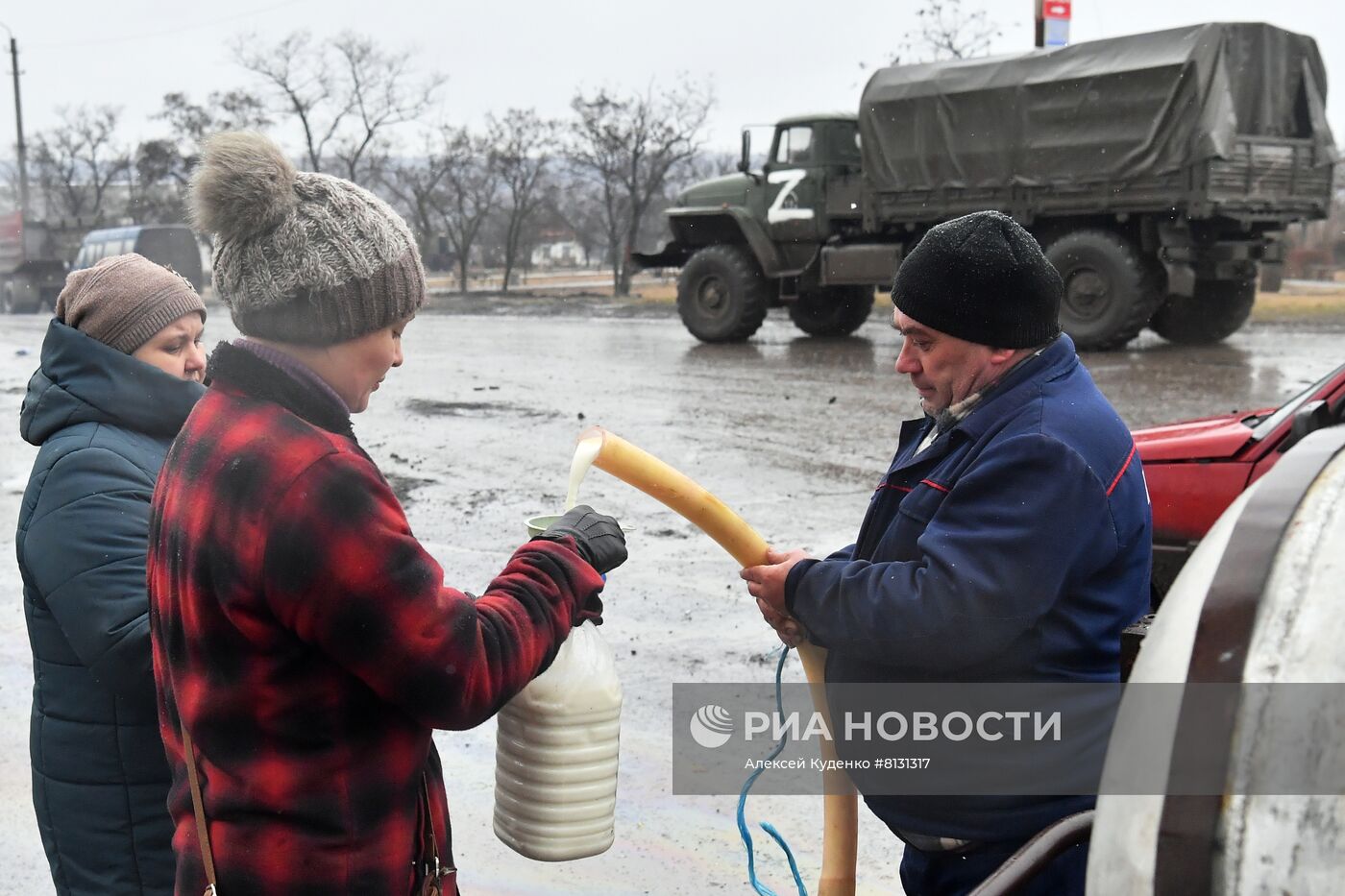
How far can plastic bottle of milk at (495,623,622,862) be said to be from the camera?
2088 millimetres

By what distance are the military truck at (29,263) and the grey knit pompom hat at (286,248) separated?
125 ft

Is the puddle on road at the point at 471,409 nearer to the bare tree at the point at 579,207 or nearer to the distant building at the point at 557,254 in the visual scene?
the bare tree at the point at 579,207

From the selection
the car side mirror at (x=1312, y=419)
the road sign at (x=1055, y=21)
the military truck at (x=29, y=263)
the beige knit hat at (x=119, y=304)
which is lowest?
the military truck at (x=29, y=263)

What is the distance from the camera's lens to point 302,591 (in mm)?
1609

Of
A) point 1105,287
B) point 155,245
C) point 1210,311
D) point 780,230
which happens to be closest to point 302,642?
point 1105,287

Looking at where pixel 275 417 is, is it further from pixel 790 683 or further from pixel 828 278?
pixel 828 278

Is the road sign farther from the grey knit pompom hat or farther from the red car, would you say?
the grey knit pompom hat

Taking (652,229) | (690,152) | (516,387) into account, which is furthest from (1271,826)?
(652,229)

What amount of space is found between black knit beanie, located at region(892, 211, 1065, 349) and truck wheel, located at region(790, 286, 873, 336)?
54.4 feet

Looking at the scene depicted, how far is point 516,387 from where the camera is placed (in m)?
13.1

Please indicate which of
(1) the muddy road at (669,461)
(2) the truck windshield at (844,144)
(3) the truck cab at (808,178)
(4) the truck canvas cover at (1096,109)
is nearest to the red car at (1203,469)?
(1) the muddy road at (669,461)

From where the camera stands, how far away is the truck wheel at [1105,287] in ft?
47.9

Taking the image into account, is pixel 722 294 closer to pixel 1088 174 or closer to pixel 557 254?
pixel 1088 174

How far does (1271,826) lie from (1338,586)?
22 centimetres
